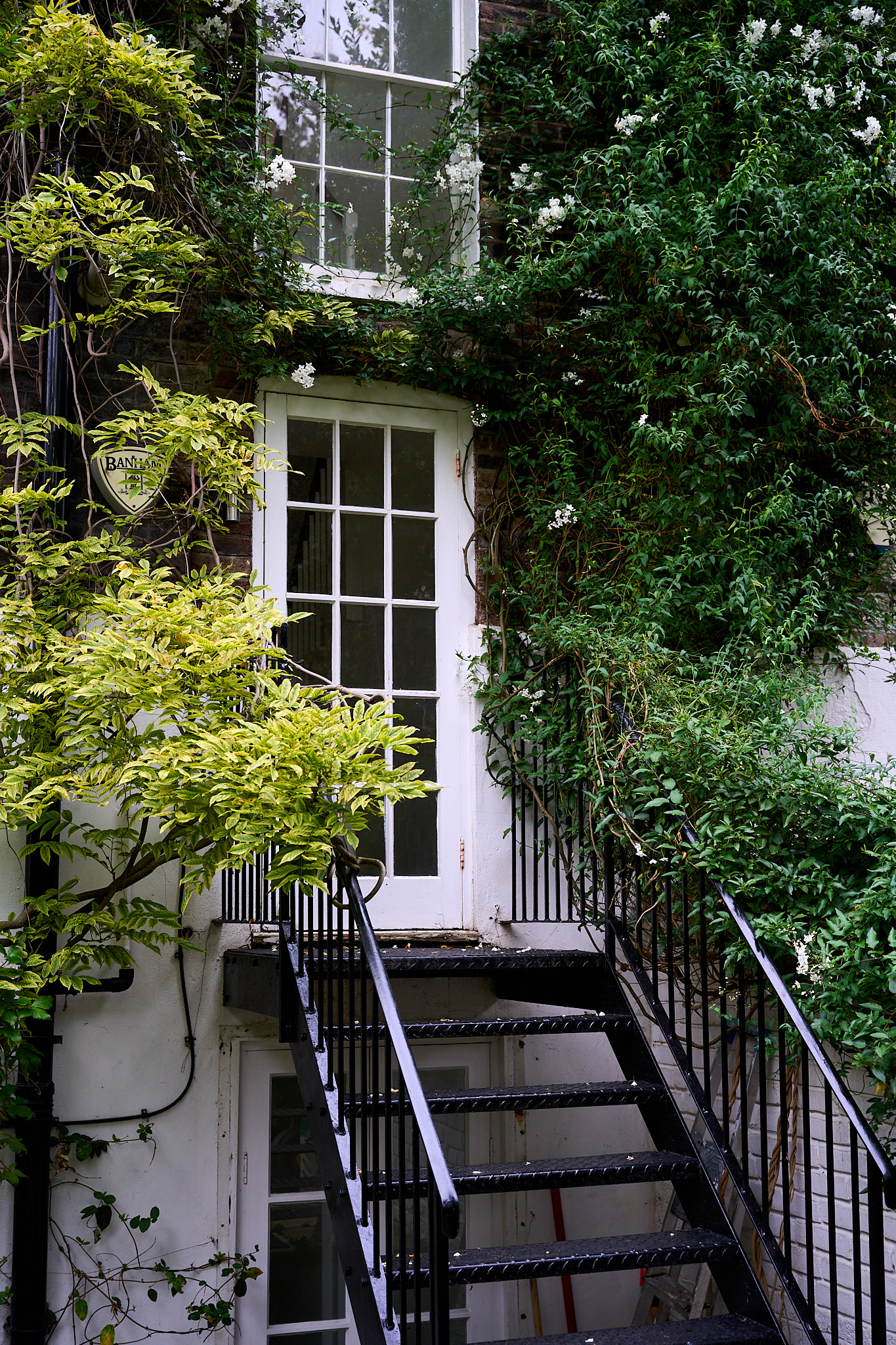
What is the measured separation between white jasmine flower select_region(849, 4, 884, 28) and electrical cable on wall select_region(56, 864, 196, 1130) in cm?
452

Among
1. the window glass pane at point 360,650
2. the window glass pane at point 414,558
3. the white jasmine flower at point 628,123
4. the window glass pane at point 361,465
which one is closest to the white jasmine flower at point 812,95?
the white jasmine flower at point 628,123

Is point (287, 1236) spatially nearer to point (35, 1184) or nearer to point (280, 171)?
point (35, 1184)

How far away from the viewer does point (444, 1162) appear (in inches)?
89.7

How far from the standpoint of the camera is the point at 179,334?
4.45 m

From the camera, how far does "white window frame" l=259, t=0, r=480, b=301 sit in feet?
15.6

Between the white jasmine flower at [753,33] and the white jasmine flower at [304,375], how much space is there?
227 centimetres

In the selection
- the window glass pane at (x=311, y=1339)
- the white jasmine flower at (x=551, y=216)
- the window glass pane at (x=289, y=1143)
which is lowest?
the window glass pane at (x=311, y=1339)

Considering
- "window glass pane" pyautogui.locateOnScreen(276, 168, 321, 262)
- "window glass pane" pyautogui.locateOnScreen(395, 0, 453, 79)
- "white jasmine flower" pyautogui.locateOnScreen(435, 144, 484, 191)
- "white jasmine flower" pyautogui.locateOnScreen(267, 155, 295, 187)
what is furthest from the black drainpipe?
"window glass pane" pyautogui.locateOnScreen(395, 0, 453, 79)

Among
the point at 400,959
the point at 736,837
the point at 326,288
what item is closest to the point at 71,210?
the point at 326,288

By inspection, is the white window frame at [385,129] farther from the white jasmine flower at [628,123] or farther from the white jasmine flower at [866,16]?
the white jasmine flower at [866,16]

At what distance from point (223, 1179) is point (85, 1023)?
0.78 m

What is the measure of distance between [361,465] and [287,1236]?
3077 mm

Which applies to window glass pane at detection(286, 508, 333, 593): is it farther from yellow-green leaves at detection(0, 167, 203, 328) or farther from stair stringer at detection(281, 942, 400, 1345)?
stair stringer at detection(281, 942, 400, 1345)

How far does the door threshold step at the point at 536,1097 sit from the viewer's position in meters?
3.06
